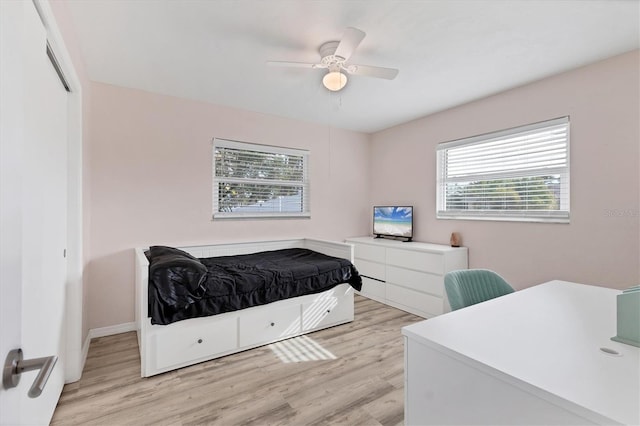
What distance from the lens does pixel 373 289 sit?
163 inches

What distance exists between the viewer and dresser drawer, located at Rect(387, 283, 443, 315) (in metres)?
3.35

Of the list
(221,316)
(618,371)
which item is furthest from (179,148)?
(618,371)

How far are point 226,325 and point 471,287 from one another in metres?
1.92

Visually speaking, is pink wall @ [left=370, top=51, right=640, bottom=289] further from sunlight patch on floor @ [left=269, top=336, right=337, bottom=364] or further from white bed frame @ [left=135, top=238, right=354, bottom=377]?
sunlight patch on floor @ [left=269, top=336, right=337, bottom=364]

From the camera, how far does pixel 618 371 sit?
2.92 ft

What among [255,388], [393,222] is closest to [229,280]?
[255,388]

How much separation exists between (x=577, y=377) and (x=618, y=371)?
6.3 inches

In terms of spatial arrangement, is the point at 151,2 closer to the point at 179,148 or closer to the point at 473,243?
the point at 179,148

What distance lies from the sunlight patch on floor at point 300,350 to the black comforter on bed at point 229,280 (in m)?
0.42

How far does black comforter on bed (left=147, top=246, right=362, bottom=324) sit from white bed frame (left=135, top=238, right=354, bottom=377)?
85 millimetres

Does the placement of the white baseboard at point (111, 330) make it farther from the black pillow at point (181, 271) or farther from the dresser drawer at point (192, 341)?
the black pillow at point (181, 271)

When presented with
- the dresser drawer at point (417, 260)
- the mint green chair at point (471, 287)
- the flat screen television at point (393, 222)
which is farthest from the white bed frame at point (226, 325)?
the mint green chair at point (471, 287)

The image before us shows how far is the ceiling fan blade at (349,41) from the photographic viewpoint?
6.25 ft

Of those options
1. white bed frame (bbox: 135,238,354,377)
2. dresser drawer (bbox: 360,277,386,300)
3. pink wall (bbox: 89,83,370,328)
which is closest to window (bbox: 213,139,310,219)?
pink wall (bbox: 89,83,370,328)
